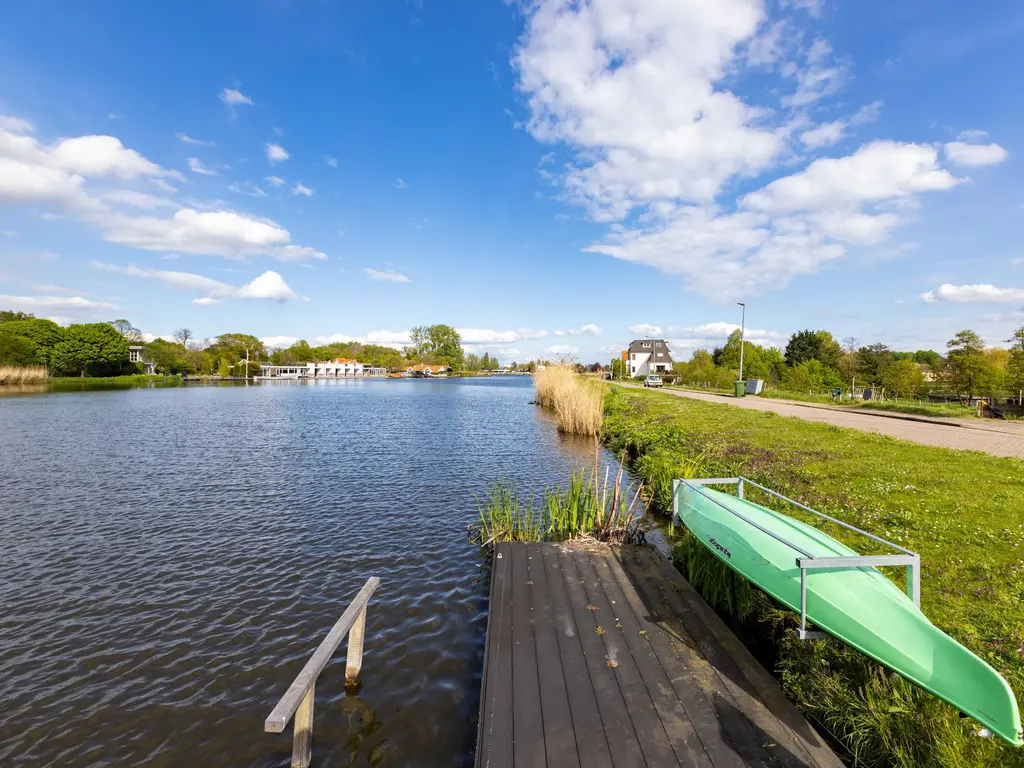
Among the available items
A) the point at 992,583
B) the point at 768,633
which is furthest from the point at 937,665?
the point at 992,583

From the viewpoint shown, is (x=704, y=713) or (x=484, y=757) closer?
(x=484, y=757)

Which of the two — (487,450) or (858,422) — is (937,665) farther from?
(858,422)

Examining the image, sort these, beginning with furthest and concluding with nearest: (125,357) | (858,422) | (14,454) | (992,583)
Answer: (125,357)
(858,422)
(14,454)
(992,583)

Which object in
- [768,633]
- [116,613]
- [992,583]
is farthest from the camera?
[116,613]

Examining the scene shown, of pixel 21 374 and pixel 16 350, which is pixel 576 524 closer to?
pixel 21 374

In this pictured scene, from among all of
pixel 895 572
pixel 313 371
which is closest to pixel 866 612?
pixel 895 572

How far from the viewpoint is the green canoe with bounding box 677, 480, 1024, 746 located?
260 cm

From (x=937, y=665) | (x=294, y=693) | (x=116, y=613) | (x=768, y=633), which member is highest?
(x=937, y=665)

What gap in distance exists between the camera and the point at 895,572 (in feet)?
17.1

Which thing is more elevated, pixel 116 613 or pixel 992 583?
pixel 992 583

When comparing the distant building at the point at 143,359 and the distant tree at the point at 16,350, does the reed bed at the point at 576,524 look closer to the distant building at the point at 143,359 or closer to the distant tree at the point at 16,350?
the distant tree at the point at 16,350

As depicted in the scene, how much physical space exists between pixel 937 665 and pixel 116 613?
29.3ft

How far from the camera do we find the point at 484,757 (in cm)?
309

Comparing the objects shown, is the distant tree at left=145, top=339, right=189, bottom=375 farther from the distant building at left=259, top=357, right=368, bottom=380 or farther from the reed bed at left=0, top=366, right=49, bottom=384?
the reed bed at left=0, top=366, right=49, bottom=384
